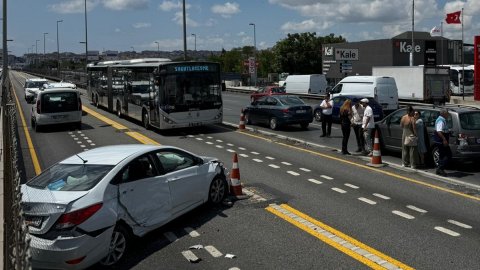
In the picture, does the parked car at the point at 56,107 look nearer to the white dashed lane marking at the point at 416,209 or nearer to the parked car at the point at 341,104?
the parked car at the point at 341,104

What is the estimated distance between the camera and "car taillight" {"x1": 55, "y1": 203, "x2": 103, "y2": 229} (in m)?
6.46

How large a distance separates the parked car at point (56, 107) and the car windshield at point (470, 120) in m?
16.8

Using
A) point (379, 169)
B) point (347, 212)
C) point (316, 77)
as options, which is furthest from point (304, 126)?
point (316, 77)

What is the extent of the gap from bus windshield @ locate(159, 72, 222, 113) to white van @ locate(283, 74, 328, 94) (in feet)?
88.6

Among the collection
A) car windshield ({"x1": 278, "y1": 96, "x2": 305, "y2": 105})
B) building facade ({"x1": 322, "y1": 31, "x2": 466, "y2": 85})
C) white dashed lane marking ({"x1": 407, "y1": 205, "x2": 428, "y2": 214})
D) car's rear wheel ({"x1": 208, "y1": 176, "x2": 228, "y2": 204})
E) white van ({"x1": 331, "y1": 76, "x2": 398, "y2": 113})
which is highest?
building facade ({"x1": 322, "y1": 31, "x2": 466, "y2": 85})

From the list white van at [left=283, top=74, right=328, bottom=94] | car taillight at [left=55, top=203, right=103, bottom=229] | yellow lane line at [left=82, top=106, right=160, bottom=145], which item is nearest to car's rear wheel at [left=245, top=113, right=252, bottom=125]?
yellow lane line at [left=82, top=106, right=160, bottom=145]

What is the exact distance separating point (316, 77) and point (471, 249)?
42.5 m

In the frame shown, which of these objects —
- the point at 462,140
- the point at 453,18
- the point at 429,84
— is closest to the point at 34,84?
the point at 429,84

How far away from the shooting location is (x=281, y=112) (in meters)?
22.6

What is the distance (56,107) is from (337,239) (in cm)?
1877

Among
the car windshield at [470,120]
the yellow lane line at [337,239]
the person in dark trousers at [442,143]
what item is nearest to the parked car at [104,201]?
the yellow lane line at [337,239]

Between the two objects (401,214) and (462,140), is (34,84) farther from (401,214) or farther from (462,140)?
(401,214)

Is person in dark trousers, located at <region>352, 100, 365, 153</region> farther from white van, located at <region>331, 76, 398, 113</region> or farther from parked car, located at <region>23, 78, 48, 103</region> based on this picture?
parked car, located at <region>23, 78, 48, 103</region>

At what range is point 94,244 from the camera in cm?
662
